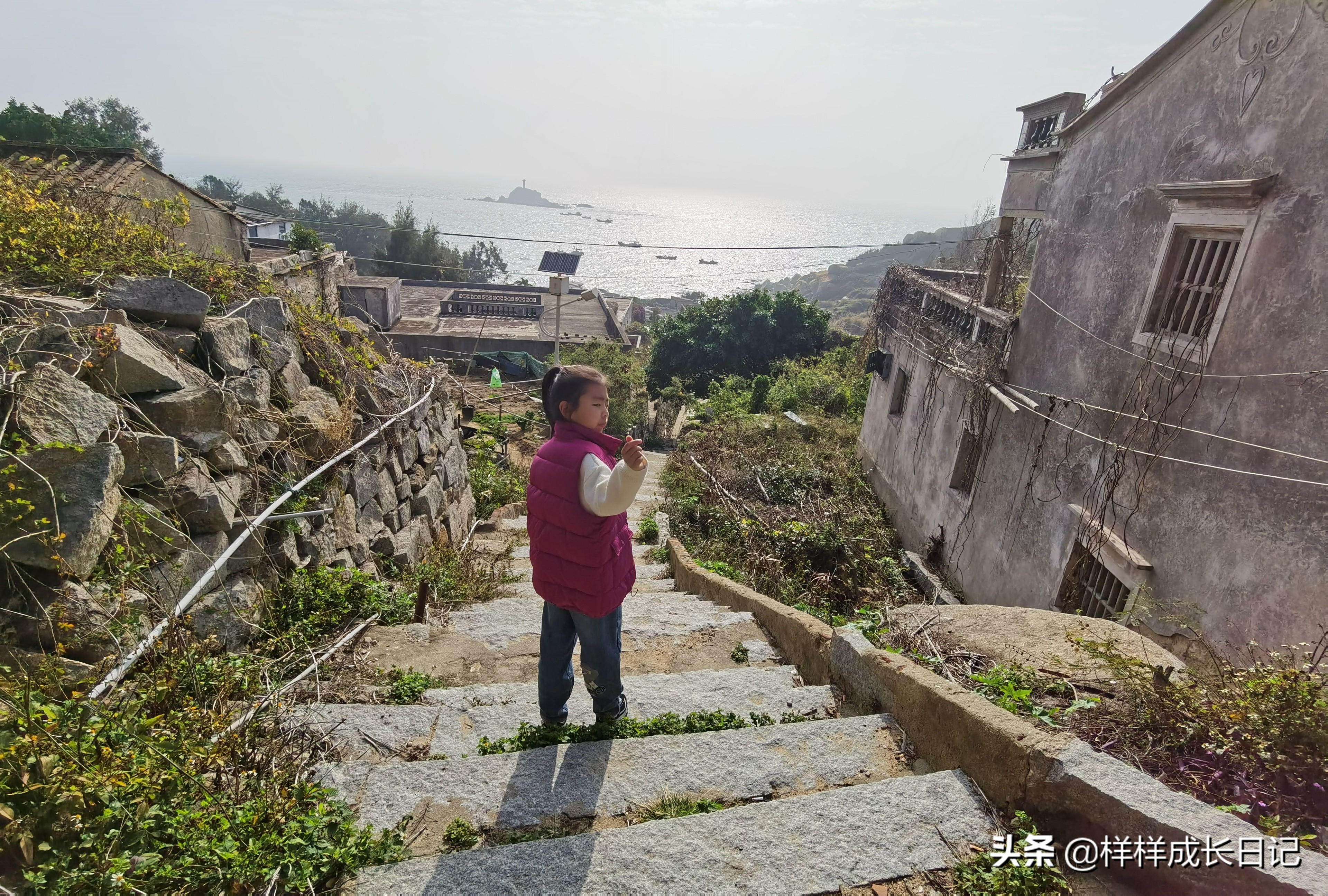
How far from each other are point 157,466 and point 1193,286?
268 inches

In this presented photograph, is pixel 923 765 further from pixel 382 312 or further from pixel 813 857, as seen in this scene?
pixel 382 312

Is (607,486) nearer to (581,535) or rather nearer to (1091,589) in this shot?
(581,535)

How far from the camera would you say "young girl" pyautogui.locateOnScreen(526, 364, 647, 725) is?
262cm

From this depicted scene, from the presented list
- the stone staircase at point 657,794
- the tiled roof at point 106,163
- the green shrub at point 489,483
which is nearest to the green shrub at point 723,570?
the stone staircase at point 657,794

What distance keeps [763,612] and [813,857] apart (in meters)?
2.64

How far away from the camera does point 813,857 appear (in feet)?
6.91

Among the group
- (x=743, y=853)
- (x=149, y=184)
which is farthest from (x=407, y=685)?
(x=149, y=184)

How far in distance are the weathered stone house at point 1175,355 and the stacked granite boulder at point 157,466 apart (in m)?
5.61

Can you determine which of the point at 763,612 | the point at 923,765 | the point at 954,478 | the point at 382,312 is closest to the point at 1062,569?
the point at 954,478

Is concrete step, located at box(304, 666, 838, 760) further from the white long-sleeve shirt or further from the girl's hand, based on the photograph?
the girl's hand

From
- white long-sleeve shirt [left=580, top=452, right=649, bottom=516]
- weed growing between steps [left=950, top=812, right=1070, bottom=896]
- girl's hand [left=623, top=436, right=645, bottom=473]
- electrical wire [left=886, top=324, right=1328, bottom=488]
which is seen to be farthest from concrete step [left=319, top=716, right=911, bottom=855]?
electrical wire [left=886, top=324, right=1328, bottom=488]

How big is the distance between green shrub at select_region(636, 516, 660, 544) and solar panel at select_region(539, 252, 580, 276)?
1282 cm

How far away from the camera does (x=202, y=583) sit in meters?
3.11

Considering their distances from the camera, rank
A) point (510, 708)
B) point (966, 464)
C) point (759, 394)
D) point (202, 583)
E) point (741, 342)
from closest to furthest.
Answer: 1. point (202, 583)
2. point (510, 708)
3. point (966, 464)
4. point (759, 394)
5. point (741, 342)
